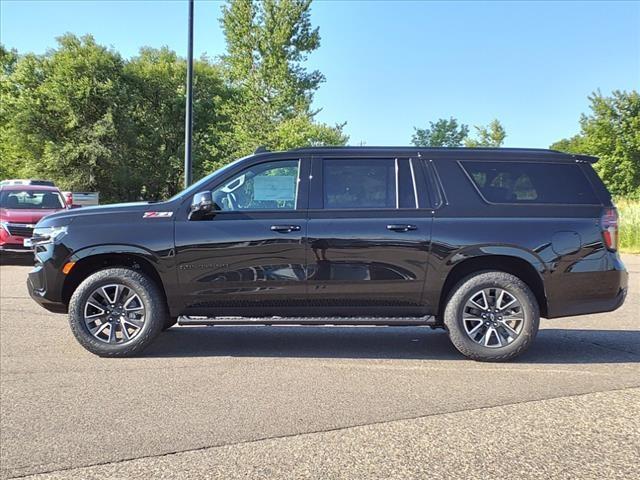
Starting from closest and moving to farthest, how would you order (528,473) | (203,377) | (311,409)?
(528,473) < (311,409) < (203,377)

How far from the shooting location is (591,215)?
210 inches

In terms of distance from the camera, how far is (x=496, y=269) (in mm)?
5457

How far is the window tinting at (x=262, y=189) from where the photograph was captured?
5.43 meters

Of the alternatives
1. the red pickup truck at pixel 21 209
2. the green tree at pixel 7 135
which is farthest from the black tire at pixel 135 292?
the green tree at pixel 7 135

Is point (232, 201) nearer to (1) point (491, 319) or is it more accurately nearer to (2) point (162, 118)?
(1) point (491, 319)

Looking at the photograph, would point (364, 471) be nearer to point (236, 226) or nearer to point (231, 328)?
point (236, 226)

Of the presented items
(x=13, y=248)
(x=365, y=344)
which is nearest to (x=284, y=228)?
(x=365, y=344)

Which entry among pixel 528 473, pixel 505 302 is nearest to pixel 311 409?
pixel 528 473

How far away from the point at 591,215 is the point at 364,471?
352 cm

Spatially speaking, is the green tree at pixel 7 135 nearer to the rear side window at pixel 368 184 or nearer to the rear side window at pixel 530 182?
the rear side window at pixel 368 184

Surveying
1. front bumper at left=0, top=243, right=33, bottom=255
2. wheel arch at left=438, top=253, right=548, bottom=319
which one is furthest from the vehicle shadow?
front bumper at left=0, top=243, right=33, bottom=255

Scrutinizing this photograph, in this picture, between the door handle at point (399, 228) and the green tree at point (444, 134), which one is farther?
the green tree at point (444, 134)

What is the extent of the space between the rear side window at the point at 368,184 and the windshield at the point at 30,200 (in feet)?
37.9

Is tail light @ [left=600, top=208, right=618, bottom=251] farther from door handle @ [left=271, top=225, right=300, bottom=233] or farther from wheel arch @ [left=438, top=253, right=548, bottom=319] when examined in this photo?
door handle @ [left=271, top=225, right=300, bottom=233]
